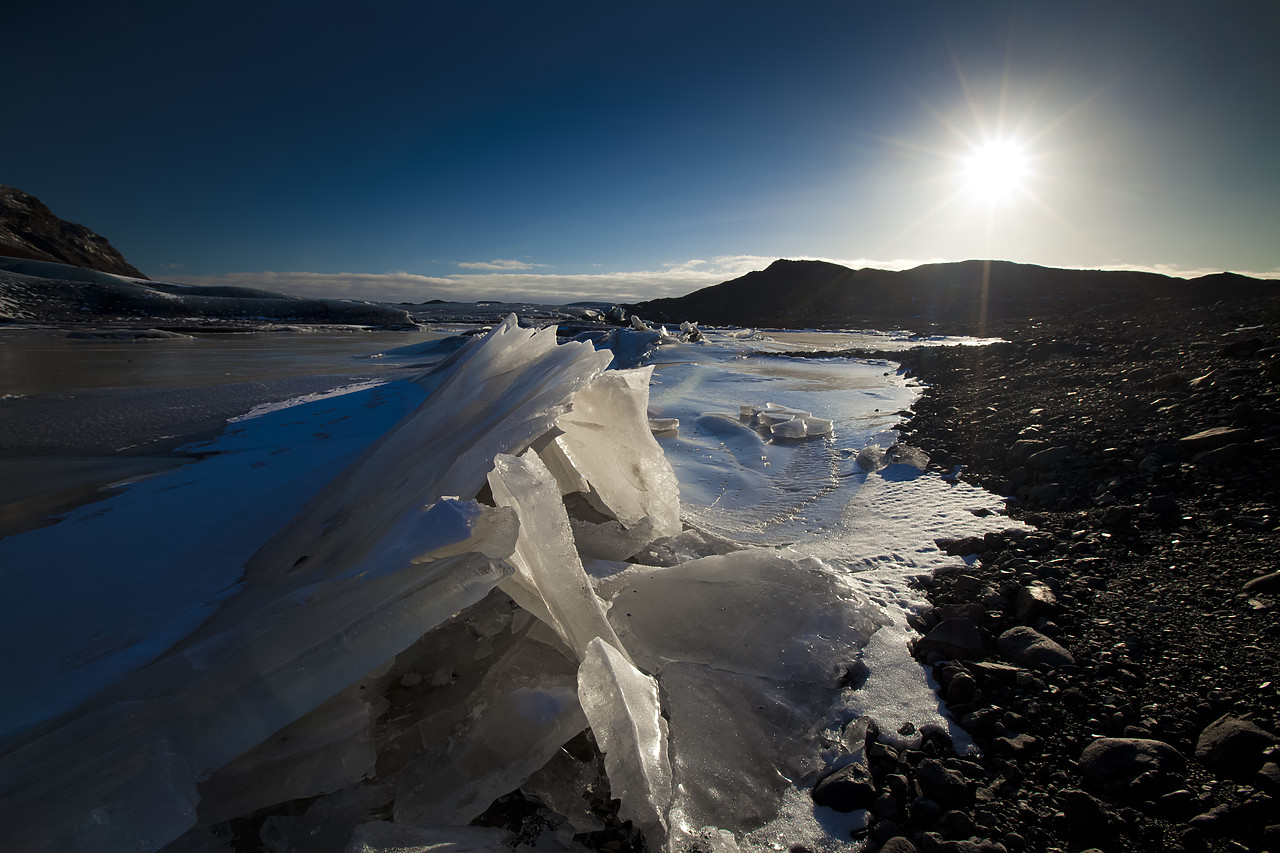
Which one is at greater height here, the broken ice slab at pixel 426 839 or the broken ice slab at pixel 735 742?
the broken ice slab at pixel 426 839

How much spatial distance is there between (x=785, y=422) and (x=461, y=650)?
3117mm

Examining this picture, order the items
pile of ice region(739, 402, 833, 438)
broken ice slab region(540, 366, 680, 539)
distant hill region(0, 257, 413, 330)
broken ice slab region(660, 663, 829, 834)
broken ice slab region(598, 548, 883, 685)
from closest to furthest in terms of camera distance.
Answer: broken ice slab region(660, 663, 829, 834) < broken ice slab region(598, 548, 883, 685) < broken ice slab region(540, 366, 680, 539) < pile of ice region(739, 402, 833, 438) < distant hill region(0, 257, 413, 330)

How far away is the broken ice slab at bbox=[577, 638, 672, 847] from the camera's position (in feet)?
2.72

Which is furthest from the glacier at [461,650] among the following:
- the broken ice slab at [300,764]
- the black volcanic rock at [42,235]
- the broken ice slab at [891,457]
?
the black volcanic rock at [42,235]

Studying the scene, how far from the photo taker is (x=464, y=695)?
1.08m

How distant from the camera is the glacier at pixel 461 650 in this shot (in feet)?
2.66

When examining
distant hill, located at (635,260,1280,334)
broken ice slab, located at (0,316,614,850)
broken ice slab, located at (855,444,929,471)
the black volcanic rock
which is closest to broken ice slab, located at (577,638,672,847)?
broken ice slab, located at (0,316,614,850)

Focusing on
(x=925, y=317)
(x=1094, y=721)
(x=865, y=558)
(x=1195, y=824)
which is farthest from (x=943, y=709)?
(x=925, y=317)

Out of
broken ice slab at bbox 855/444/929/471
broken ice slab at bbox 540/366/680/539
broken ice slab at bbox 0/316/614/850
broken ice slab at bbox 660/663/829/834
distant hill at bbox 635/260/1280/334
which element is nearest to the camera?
broken ice slab at bbox 0/316/614/850

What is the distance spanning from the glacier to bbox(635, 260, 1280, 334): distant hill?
72.2 ft

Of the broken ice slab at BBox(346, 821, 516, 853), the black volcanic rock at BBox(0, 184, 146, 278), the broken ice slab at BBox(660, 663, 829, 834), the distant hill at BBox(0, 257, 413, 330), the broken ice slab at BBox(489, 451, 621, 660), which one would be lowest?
the broken ice slab at BBox(660, 663, 829, 834)

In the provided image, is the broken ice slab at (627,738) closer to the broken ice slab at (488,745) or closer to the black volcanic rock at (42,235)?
the broken ice slab at (488,745)

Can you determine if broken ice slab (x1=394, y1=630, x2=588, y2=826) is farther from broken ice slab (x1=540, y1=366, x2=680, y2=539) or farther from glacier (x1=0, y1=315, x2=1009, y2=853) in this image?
broken ice slab (x1=540, y1=366, x2=680, y2=539)

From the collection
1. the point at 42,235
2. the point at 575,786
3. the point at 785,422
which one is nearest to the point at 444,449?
the point at 575,786
